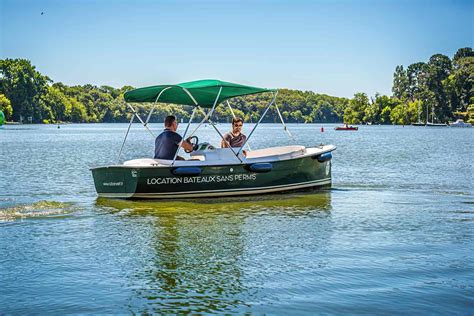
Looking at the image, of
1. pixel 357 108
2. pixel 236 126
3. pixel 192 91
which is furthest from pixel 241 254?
pixel 357 108

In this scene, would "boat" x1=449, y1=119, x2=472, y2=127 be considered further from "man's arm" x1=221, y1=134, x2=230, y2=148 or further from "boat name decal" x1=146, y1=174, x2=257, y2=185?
"boat name decal" x1=146, y1=174, x2=257, y2=185

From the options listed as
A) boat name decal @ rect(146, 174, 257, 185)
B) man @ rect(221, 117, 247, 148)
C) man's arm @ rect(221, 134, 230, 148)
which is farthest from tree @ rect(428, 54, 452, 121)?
boat name decal @ rect(146, 174, 257, 185)

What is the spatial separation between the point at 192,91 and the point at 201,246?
6627mm

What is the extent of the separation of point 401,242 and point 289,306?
3916 millimetres

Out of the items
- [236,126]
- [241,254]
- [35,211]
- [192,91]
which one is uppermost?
[192,91]

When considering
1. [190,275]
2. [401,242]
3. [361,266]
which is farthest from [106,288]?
[401,242]

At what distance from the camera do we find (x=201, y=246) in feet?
34.4

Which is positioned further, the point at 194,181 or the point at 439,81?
the point at 439,81

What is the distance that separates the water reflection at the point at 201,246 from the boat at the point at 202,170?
1.01 ft

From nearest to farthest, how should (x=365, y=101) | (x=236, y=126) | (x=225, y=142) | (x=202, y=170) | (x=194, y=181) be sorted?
(x=202, y=170) < (x=194, y=181) < (x=225, y=142) < (x=236, y=126) < (x=365, y=101)

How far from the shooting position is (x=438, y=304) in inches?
294

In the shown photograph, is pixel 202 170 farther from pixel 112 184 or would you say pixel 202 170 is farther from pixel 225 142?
pixel 112 184

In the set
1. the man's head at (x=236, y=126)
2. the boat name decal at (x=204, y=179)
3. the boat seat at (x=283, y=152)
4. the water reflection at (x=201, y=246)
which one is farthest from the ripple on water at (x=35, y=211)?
the boat seat at (x=283, y=152)

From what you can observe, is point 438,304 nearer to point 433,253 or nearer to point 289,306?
point 289,306
